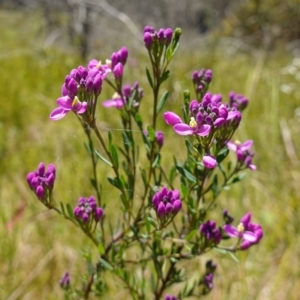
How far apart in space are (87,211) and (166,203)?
0.17 m

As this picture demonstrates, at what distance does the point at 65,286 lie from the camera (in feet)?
3.07

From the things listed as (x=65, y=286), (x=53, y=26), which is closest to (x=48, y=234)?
(x=65, y=286)

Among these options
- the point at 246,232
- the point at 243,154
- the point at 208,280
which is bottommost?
the point at 208,280

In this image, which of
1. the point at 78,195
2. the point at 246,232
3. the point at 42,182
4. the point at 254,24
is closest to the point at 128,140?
the point at 42,182

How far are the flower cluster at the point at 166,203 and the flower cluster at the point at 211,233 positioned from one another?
0.39ft

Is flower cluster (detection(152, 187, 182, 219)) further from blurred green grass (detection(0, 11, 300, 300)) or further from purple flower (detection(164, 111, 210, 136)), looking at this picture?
blurred green grass (detection(0, 11, 300, 300))

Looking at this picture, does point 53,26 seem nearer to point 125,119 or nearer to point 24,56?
point 24,56

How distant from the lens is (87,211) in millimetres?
791

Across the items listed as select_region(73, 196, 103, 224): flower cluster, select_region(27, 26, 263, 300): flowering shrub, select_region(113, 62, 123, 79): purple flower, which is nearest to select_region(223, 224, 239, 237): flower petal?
select_region(27, 26, 263, 300): flowering shrub

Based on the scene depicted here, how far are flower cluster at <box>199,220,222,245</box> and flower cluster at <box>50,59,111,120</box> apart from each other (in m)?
0.29

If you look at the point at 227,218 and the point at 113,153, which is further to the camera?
the point at 227,218

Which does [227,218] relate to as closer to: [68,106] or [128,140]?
[128,140]

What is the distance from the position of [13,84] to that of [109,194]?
1688 millimetres

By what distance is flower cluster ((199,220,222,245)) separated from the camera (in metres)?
0.78
